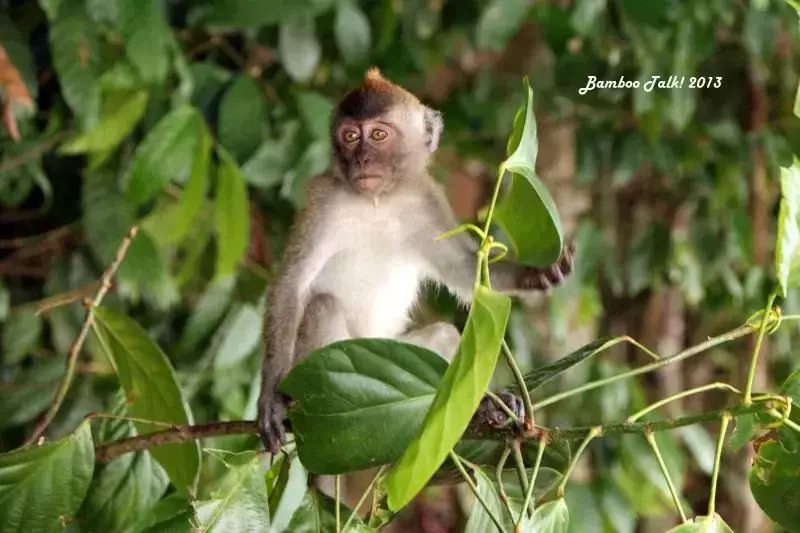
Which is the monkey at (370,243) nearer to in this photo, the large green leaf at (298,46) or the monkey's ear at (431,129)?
the monkey's ear at (431,129)

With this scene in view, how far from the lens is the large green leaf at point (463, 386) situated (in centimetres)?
41

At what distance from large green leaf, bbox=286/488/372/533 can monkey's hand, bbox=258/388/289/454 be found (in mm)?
89

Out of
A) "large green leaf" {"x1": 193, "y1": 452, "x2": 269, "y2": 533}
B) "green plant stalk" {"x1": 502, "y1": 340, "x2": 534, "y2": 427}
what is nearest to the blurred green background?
"large green leaf" {"x1": 193, "y1": 452, "x2": 269, "y2": 533}

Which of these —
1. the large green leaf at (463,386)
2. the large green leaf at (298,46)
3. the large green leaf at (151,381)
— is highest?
the large green leaf at (463,386)

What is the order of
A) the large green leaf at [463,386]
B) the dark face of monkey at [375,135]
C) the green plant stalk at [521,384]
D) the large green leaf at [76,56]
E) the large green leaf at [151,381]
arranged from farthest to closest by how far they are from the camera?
the large green leaf at [76,56] → the dark face of monkey at [375,135] → the large green leaf at [151,381] → the green plant stalk at [521,384] → the large green leaf at [463,386]

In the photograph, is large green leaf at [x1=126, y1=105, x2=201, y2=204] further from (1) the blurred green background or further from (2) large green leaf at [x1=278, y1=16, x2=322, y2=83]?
(2) large green leaf at [x1=278, y1=16, x2=322, y2=83]

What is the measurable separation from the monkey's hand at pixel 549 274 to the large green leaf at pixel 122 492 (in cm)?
47

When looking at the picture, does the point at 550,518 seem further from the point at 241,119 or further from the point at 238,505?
the point at 241,119

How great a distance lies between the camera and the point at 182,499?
86cm

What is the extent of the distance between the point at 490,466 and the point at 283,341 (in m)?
0.38

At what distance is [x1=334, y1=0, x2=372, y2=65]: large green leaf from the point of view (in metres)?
1.38

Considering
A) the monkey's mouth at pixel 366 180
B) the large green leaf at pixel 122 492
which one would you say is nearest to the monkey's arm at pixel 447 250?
the monkey's mouth at pixel 366 180

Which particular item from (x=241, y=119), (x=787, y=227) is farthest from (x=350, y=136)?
(x=787, y=227)

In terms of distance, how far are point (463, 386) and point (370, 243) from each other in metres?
0.75
